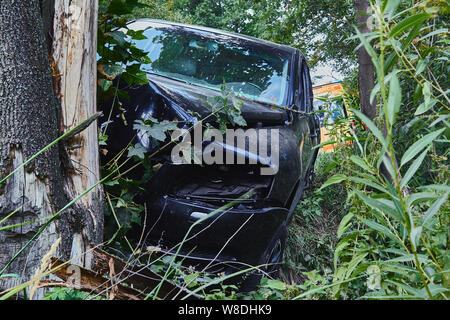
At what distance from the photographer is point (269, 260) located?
2449 mm

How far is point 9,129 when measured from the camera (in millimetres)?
1290

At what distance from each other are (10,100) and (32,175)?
29cm

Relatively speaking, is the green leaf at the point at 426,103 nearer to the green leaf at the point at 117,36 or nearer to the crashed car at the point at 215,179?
the crashed car at the point at 215,179

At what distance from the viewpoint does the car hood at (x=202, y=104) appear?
218 centimetres

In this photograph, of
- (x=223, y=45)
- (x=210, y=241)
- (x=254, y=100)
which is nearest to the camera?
(x=210, y=241)

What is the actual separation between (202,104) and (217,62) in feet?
3.75

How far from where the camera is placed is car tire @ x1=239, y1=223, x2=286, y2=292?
2.21 metres

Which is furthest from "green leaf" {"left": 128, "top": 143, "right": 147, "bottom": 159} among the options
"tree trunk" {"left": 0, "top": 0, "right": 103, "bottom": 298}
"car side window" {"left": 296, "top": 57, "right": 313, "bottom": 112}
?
"car side window" {"left": 296, "top": 57, "right": 313, "bottom": 112}

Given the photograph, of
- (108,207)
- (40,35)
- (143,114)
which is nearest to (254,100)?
(143,114)

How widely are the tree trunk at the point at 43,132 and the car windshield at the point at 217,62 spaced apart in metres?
1.35

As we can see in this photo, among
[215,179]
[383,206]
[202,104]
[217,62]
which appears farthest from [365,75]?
[383,206]

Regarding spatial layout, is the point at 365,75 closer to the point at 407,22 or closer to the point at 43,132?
the point at 407,22
